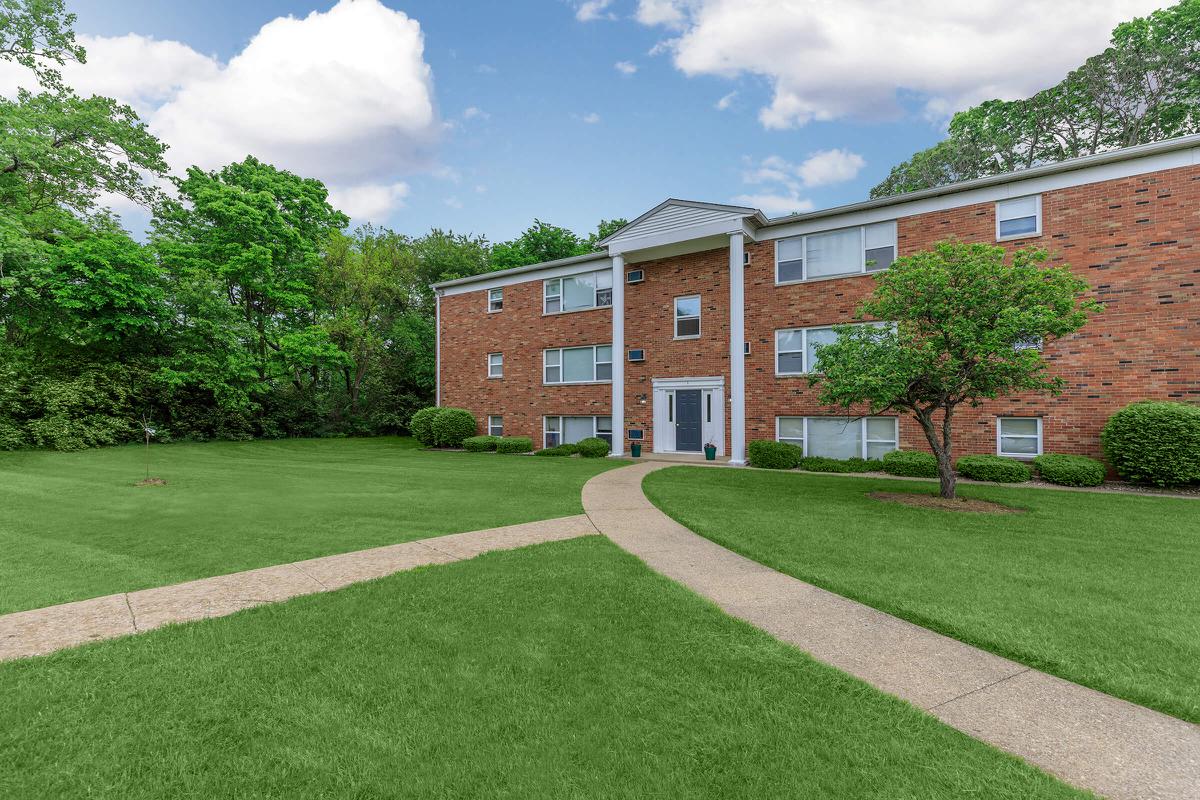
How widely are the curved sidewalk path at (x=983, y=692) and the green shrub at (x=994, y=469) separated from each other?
9.16 m

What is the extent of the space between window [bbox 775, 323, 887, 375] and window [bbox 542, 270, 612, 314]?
20.9 feet

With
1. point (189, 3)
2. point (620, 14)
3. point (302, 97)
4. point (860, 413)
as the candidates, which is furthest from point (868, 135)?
point (189, 3)

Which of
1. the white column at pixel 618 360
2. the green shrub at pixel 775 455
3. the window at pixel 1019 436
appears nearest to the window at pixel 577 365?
the white column at pixel 618 360

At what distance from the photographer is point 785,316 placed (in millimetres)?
15156

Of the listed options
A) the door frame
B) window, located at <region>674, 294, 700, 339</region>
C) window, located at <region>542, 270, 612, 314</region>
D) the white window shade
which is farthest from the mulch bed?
window, located at <region>542, 270, 612, 314</region>

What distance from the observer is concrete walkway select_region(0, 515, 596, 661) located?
3.58 m

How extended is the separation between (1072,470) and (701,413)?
8942 millimetres

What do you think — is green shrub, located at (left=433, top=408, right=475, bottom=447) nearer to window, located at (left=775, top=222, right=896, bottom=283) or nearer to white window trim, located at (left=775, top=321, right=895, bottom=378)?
white window trim, located at (left=775, top=321, right=895, bottom=378)

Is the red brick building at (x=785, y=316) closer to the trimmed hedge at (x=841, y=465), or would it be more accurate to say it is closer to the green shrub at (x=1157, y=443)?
the trimmed hedge at (x=841, y=465)

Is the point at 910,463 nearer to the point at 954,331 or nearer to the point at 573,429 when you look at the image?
the point at 954,331

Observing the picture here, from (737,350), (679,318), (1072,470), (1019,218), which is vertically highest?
(1019,218)

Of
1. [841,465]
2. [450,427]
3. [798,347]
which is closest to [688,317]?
[798,347]

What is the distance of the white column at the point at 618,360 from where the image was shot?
1727 centimetres

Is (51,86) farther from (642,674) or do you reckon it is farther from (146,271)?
(642,674)
